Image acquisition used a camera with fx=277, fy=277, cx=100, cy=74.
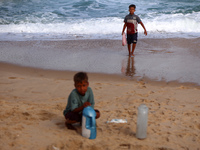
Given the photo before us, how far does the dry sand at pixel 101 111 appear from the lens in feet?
10.5

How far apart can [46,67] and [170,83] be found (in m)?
3.10

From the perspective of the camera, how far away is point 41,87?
5.52 metres

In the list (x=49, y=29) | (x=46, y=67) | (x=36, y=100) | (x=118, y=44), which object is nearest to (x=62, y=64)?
(x=46, y=67)

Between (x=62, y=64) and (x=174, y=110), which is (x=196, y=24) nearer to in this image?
(x=62, y=64)

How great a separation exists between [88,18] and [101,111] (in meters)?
12.5

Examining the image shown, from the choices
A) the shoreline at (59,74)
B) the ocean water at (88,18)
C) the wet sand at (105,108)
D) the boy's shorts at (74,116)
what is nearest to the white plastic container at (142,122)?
the wet sand at (105,108)

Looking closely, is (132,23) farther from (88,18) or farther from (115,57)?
(88,18)

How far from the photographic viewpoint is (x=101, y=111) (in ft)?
14.2

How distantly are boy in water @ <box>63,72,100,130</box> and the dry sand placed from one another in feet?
0.65

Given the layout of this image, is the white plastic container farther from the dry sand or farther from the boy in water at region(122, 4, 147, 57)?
the boy in water at region(122, 4, 147, 57)

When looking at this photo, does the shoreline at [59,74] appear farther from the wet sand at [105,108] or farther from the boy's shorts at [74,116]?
the boy's shorts at [74,116]

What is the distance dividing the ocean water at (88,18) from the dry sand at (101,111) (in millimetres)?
5879

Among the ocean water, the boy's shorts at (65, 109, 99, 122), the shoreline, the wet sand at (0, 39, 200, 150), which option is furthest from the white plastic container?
the ocean water

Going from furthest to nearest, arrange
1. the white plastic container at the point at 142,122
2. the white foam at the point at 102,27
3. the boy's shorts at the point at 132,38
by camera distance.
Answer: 1. the white foam at the point at 102,27
2. the boy's shorts at the point at 132,38
3. the white plastic container at the point at 142,122
